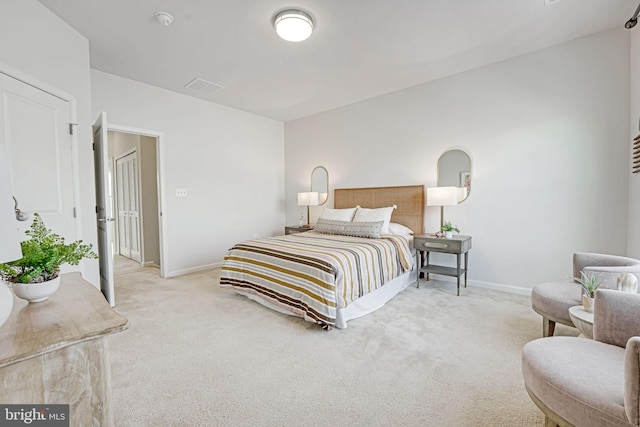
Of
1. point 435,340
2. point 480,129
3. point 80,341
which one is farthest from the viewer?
point 480,129

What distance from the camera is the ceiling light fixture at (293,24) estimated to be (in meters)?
2.48

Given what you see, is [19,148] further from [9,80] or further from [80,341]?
[80,341]

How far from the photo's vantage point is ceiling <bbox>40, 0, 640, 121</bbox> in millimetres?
2459

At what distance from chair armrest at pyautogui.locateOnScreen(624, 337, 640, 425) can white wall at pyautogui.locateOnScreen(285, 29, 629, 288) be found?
2.81 m

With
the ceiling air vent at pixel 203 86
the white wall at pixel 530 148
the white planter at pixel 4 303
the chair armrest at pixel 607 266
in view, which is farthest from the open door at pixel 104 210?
the chair armrest at pixel 607 266

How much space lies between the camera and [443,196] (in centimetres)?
361

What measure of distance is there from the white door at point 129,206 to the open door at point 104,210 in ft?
6.79

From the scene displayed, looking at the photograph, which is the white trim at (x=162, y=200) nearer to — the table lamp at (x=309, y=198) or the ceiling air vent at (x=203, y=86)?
the ceiling air vent at (x=203, y=86)

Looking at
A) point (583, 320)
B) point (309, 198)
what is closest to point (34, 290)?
point (583, 320)

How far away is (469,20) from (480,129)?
1.42 m

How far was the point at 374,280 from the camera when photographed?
2977 millimetres

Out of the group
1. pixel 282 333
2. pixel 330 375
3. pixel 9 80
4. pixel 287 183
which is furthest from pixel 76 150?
pixel 287 183

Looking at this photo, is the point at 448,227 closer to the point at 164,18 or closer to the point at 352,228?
the point at 352,228

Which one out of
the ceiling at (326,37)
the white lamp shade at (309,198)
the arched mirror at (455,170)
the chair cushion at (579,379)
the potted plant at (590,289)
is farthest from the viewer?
the white lamp shade at (309,198)
